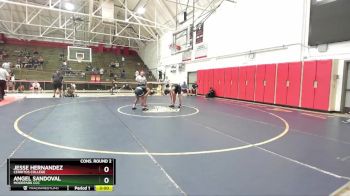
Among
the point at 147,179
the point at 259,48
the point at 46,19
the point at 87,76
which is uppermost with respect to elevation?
the point at 46,19

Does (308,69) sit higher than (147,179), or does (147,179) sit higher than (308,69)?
(308,69)

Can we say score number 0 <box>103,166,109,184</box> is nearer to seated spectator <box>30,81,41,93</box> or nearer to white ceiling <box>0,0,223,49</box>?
white ceiling <box>0,0,223,49</box>

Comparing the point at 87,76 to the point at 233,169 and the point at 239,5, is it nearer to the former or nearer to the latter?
the point at 239,5

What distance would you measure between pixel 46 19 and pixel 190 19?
20.6 meters

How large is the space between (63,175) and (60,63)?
31029 mm

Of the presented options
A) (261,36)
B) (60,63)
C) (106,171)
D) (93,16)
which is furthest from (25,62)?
(106,171)

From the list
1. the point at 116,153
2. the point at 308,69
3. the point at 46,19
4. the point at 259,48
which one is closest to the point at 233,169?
the point at 116,153

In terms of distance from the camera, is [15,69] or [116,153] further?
[15,69]

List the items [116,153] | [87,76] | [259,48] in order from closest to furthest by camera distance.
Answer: [116,153] → [259,48] → [87,76]

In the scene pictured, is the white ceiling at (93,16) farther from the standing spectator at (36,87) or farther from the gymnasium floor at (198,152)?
the gymnasium floor at (198,152)

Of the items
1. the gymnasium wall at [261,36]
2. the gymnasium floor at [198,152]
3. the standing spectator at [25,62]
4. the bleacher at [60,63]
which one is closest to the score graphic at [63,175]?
the gymnasium floor at [198,152]

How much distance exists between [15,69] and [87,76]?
6962mm

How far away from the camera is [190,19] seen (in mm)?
20609

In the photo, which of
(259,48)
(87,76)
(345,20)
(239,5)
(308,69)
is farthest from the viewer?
(87,76)
